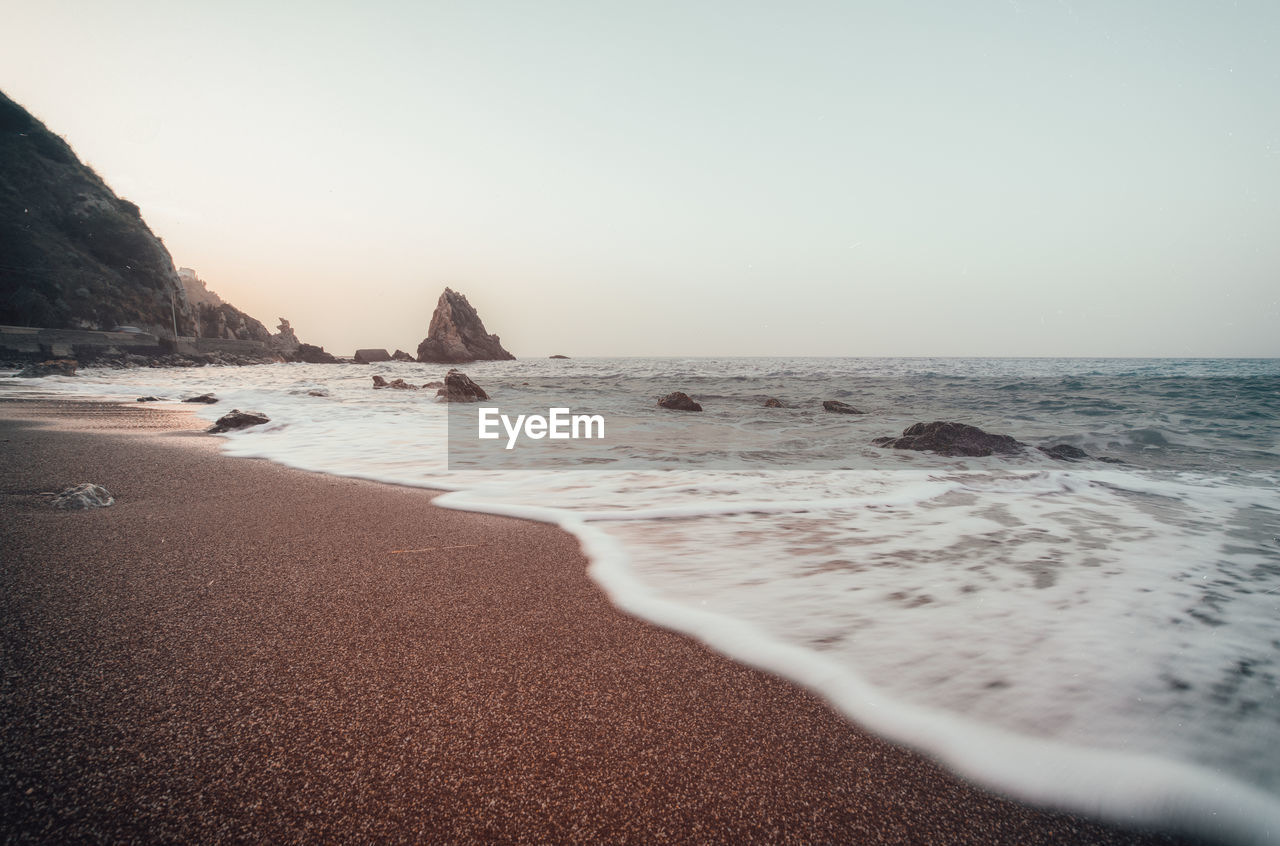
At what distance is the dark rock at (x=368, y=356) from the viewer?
5911 cm

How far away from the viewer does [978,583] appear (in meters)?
2.21

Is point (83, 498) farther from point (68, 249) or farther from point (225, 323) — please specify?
point (225, 323)

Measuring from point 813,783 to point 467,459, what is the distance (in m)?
4.63

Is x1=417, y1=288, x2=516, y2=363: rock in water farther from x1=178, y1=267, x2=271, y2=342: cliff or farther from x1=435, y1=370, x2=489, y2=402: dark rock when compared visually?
x1=435, y1=370, x2=489, y2=402: dark rock

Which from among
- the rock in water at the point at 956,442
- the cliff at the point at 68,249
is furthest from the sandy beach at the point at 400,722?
the cliff at the point at 68,249

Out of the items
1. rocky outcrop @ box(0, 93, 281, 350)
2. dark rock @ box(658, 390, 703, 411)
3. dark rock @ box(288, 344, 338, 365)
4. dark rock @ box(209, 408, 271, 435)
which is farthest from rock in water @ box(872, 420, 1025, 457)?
dark rock @ box(288, 344, 338, 365)

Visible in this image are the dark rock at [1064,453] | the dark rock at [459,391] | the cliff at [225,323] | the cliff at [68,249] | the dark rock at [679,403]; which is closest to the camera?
the dark rock at [1064,453]

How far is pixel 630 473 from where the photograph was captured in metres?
4.66

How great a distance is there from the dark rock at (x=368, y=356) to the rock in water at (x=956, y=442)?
61.1 meters

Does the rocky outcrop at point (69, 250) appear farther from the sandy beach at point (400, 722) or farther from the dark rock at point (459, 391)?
the sandy beach at point (400, 722)

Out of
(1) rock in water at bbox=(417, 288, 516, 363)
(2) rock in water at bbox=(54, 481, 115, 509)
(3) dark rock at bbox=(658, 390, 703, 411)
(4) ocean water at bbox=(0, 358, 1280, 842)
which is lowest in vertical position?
(4) ocean water at bbox=(0, 358, 1280, 842)

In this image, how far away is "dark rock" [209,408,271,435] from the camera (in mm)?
6609

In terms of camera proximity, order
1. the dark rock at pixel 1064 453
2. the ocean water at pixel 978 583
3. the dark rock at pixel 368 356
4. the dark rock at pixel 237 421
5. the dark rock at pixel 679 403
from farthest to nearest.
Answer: the dark rock at pixel 368 356 < the dark rock at pixel 679 403 < the dark rock at pixel 237 421 < the dark rock at pixel 1064 453 < the ocean water at pixel 978 583

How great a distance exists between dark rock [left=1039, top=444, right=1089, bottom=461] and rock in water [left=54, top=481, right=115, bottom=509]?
27.4ft
